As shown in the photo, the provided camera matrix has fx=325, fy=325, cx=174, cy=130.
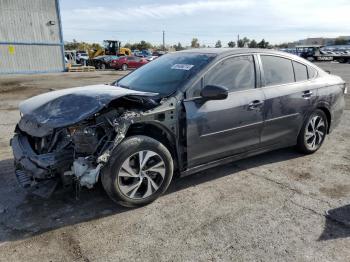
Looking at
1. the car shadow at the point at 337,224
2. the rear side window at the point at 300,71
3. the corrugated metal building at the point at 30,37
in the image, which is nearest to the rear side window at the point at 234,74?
the rear side window at the point at 300,71

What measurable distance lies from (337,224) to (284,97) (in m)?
1.89

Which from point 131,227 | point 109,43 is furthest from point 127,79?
point 109,43

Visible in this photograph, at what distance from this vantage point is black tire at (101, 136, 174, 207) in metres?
3.23

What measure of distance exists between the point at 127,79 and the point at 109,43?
111 feet

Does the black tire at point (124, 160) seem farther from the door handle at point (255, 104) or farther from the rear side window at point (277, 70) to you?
the rear side window at point (277, 70)

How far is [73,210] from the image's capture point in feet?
11.4

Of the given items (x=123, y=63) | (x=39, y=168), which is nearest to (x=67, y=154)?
(x=39, y=168)

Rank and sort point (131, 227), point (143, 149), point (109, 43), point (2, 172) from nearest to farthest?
point (131, 227) → point (143, 149) → point (2, 172) → point (109, 43)

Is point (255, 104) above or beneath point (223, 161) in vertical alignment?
above

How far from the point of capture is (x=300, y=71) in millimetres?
4895

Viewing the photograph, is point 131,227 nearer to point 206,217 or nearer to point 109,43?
point 206,217

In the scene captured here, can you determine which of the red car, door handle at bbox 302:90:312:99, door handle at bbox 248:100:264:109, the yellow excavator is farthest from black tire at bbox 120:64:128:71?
door handle at bbox 248:100:264:109

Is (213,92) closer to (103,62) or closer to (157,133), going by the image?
(157,133)

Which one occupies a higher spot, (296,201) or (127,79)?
(127,79)
